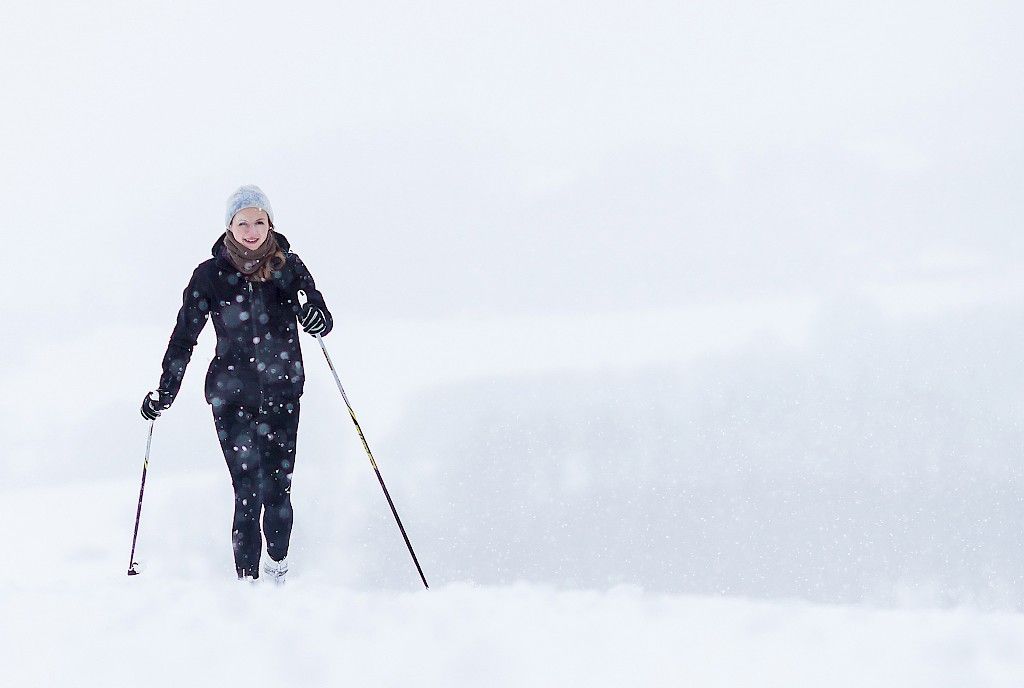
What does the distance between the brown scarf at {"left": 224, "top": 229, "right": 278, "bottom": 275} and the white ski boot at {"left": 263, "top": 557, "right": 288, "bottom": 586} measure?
1589 mm

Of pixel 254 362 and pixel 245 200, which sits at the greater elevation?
pixel 245 200

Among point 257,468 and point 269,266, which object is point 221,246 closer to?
point 269,266

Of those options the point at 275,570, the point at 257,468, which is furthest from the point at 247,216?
the point at 275,570

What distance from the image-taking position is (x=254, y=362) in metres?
3.93

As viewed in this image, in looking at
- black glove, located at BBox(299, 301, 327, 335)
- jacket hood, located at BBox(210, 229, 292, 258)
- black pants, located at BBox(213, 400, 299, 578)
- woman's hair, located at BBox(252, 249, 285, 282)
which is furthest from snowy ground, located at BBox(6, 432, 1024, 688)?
jacket hood, located at BBox(210, 229, 292, 258)

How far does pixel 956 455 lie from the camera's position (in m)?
15.1

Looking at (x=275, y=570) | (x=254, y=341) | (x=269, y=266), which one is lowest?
(x=275, y=570)

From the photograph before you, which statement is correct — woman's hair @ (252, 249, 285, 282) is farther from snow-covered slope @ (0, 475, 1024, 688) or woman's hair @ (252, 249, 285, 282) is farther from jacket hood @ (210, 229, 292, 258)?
snow-covered slope @ (0, 475, 1024, 688)

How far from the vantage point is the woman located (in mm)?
3840

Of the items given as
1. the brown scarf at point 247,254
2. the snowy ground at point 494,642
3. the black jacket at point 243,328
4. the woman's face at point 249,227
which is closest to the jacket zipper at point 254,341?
the black jacket at point 243,328

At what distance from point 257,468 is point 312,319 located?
84cm

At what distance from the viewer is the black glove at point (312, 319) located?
13.1 feet

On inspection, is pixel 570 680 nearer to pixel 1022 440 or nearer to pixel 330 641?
pixel 330 641

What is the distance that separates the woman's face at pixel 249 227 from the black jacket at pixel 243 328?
0.16 meters
